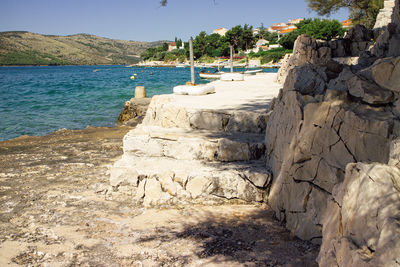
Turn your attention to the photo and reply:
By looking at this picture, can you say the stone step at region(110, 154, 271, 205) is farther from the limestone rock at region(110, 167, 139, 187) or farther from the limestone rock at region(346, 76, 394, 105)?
the limestone rock at region(346, 76, 394, 105)

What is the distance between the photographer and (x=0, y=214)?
473 centimetres

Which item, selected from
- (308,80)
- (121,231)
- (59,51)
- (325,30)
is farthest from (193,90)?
(59,51)

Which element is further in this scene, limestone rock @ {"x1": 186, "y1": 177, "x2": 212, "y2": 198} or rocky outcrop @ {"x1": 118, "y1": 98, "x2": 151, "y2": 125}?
rocky outcrop @ {"x1": 118, "y1": 98, "x2": 151, "y2": 125}

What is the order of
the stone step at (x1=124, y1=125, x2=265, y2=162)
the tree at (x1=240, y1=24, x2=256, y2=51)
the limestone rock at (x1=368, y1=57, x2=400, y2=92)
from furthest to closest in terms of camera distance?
the tree at (x1=240, y1=24, x2=256, y2=51) → the stone step at (x1=124, y1=125, x2=265, y2=162) → the limestone rock at (x1=368, y1=57, x2=400, y2=92)

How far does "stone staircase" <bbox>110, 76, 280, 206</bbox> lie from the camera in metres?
4.71

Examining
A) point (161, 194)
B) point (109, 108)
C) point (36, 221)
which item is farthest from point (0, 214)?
point (109, 108)

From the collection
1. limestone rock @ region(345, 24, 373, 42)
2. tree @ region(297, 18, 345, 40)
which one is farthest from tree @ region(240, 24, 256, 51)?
limestone rock @ region(345, 24, 373, 42)

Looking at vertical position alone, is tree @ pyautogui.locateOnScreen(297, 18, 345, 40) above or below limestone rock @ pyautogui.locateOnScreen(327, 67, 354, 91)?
above

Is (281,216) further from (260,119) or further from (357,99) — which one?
(260,119)

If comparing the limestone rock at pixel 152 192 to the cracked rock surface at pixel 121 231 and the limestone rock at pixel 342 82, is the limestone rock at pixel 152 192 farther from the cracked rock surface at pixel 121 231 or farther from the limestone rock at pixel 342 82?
the limestone rock at pixel 342 82

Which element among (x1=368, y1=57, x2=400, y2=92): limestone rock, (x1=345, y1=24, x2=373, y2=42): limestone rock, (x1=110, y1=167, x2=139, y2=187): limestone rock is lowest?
(x1=110, y1=167, x2=139, y2=187): limestone rock

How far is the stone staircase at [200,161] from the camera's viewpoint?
4711 millimetres

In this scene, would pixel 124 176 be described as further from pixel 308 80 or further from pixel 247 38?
pixel 247 38

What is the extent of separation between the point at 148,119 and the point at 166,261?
477 centimetres
